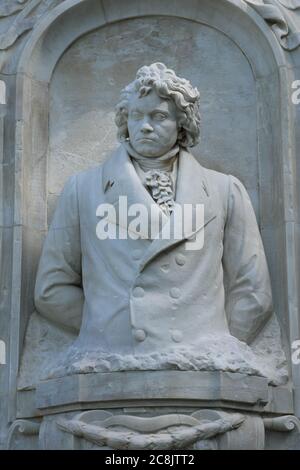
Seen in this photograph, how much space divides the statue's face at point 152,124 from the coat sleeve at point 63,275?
2.12 ft

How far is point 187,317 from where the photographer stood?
11.6 meters

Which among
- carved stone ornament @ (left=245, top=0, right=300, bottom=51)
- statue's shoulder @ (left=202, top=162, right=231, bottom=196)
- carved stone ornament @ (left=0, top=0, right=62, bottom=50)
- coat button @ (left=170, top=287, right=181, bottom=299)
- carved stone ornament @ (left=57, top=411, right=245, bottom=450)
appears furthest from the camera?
carved stone ornament @ (left=0, top=0, right=62, bottom=50)

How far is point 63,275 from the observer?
12164 mm

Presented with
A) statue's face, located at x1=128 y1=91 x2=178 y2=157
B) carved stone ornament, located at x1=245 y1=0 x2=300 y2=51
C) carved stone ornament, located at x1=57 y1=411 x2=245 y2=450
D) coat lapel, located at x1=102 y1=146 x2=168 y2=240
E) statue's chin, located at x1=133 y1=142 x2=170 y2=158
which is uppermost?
carved stone ornament, located at x1=245 y1=0 x2=300 y2=51

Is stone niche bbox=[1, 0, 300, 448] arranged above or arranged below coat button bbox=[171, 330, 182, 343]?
above

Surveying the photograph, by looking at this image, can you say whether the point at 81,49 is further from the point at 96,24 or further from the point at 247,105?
the point at 247,105

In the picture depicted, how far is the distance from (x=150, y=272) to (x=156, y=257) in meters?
0.11

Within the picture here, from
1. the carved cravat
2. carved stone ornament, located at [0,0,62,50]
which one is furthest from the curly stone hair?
carved stone ornament, located at [0,0,62,50]

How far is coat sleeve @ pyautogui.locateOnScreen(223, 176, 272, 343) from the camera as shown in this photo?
474 inches

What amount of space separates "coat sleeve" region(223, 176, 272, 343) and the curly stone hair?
0.64 m

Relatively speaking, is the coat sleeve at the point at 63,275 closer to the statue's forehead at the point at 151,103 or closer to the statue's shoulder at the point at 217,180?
the statue's forehead at the point at 151,103

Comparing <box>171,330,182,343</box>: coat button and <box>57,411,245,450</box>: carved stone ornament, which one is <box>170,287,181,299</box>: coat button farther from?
<box>57,411,245,450</box>: carved stone ornament

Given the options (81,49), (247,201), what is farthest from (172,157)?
(81,49)

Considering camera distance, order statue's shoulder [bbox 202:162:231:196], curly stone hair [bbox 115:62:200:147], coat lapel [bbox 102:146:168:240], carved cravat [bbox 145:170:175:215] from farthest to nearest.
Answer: statue's shoulder [bbox 202:162:231:196], curly stone hair [bbox 115:62:200:147], carved cravat [bbox 145:170:175:215], coat lapel [bbox 102:146:168:240]
